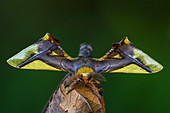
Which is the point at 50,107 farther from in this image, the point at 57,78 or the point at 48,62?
the point at 57,78

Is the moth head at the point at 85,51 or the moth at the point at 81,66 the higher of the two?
the moth head at the point at 85,51

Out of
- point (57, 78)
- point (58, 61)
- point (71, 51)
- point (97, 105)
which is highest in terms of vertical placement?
point (71, 51)

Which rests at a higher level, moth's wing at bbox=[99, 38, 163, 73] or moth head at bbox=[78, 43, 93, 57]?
moth head at bbox=[78, 43, 93, 57]

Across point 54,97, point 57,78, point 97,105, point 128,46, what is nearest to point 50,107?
point 54,97

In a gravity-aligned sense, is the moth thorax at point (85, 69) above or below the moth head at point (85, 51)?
below
